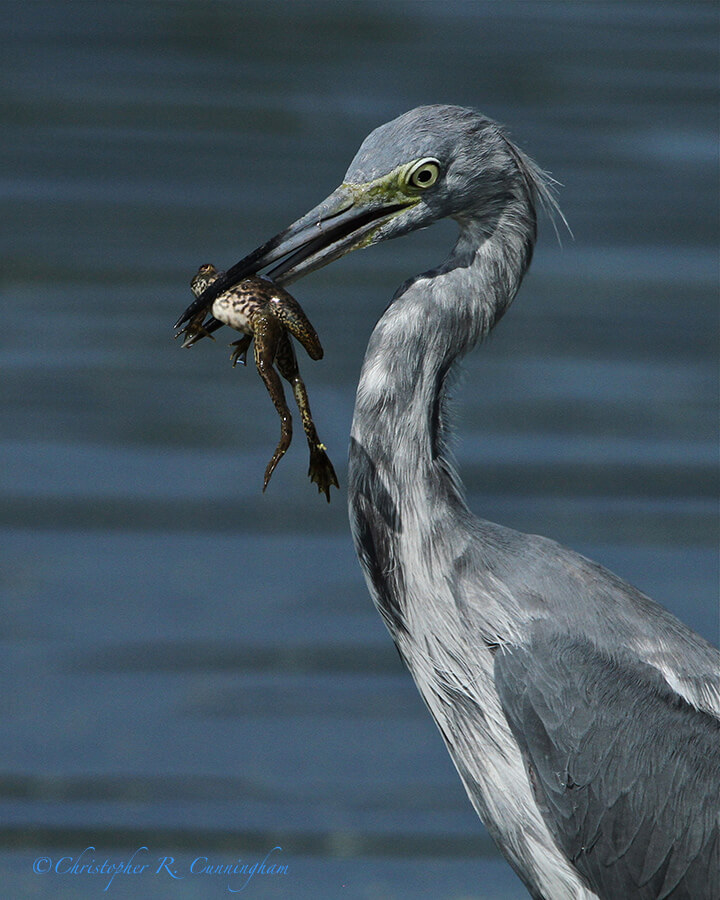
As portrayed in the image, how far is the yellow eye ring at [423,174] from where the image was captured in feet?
7.63

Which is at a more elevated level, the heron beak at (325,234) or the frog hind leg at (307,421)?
the heron beak at (325,234)

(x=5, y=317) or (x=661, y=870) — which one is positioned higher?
(x=5, y=317)

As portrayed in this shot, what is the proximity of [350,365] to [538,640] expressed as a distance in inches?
105

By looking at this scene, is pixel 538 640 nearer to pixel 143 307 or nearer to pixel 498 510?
pixel 498 510

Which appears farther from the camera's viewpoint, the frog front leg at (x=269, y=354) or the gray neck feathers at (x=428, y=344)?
the gray neck feathers at (x=428, y=344)

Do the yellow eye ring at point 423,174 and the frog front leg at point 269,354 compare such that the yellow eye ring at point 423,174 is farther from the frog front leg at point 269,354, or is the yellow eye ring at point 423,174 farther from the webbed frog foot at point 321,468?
the webbed frog foot at point 321,468

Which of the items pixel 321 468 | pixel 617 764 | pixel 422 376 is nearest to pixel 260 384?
pixel 422 376

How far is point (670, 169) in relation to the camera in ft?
16.7

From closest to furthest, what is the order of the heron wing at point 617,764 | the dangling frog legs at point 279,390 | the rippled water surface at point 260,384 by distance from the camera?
the dangling frog legs at point 279,390
the heron wing at point 617,764
the rippled water surface at point 260,384

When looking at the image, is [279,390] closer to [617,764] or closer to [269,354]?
[269,354]

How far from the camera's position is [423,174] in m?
2.34

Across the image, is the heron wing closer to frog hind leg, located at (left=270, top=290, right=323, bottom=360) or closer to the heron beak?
frog hind leg, located at (left=270, top=290, right=323, bottom=360)

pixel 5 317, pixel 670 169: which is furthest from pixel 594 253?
pixel 5 317

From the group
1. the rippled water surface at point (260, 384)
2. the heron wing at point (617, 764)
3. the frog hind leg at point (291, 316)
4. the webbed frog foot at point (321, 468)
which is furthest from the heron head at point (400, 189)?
the rippled water surface at point (260, 384)
